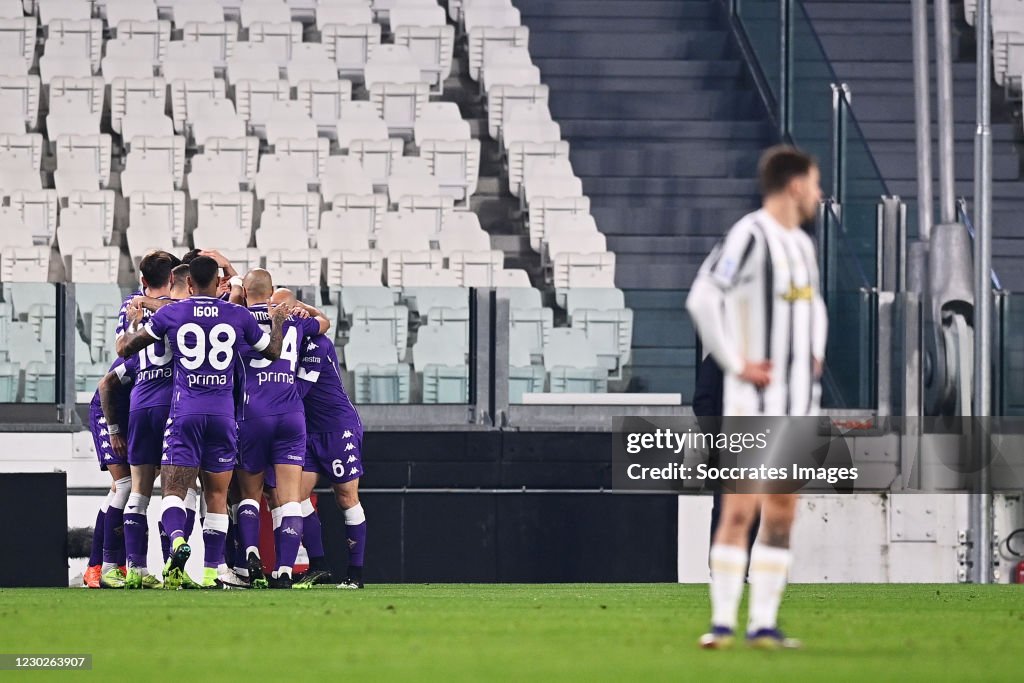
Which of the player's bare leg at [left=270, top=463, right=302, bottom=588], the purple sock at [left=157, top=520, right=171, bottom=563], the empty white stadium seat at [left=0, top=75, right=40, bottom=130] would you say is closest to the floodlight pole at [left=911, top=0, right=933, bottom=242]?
the player's bare leg at [left=270, top=463, right=302, bottom=588]

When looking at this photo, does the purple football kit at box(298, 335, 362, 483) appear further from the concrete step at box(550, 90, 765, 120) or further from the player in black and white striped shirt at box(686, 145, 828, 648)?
the concrete step at box(550, 90, 765, 120)

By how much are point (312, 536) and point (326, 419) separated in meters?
0.68

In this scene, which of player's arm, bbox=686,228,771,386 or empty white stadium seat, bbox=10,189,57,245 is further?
empty white stadium seat, bbox=10,189,57,245

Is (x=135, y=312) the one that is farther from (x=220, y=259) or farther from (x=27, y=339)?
(x=27, y=339)

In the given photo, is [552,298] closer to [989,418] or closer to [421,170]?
[989,418]

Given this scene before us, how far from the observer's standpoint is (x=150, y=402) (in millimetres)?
10672

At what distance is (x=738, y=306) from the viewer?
6.01 meters

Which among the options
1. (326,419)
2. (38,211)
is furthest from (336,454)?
(38,211)

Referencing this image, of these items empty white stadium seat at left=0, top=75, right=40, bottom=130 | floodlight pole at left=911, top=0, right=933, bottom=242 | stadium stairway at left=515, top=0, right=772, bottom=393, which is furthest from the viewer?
empty white stadium seat at left=0, top=75, right=40, bottom=130

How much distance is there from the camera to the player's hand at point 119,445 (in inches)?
440

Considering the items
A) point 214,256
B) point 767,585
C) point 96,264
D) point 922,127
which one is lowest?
point 767,585

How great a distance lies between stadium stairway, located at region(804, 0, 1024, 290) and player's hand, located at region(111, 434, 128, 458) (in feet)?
31.9

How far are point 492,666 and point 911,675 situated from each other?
114 cm

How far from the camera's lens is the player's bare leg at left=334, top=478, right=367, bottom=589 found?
1123cm
